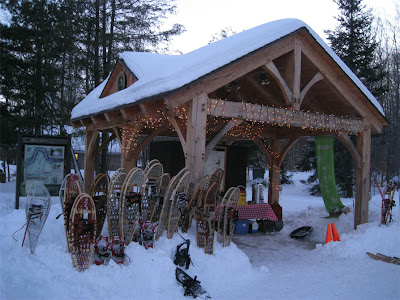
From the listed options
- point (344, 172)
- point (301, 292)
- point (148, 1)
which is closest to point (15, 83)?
point (148, 1)

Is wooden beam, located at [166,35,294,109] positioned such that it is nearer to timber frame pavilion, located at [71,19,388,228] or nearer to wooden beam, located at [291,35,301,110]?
timber frame pavilion, located at [71,19,388,228]

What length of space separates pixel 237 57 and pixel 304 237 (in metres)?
5.36

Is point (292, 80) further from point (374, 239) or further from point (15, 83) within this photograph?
point (15, 83)

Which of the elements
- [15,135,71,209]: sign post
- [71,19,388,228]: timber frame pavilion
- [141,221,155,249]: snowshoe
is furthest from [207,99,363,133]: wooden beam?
[15,135,71,209]: sign post

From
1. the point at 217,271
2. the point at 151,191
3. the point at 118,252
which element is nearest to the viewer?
the point at 118,252

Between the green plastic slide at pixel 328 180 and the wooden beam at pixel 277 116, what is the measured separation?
109 centimetres

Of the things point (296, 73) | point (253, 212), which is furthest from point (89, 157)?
point (296, 73)

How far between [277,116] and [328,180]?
10.8 feet

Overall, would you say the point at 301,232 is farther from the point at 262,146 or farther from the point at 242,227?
the point at 262,146

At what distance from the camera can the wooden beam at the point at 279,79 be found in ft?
25.8

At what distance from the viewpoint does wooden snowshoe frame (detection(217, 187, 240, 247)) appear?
602 cm

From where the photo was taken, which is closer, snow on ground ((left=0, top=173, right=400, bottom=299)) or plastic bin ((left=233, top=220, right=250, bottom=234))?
snow on ground ((left=0, top=173, right=400, bottom=299))

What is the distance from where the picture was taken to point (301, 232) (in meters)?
9.28

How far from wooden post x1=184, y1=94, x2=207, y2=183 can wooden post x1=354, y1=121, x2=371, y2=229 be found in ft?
17.1
